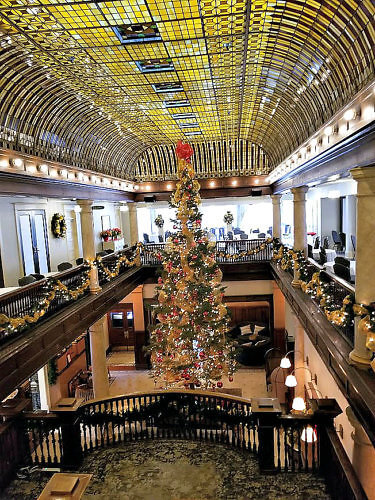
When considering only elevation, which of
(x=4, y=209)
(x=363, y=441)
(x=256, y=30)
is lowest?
(x=363, y=441)

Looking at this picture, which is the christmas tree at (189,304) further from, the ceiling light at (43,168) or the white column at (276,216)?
the white column at (276,216)

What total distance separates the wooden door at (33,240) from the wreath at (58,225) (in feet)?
1.67

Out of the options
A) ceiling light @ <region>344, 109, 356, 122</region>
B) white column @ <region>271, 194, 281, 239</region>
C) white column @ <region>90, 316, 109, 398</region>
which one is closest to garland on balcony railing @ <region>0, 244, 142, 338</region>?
white column @ <region>90, 316, 109, 398</region>

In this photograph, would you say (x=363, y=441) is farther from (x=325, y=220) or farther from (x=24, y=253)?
(x=325, y=220)

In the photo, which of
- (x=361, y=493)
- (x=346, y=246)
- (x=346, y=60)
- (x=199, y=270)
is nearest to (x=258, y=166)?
(x=346, y=246)

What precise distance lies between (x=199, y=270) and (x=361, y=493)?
5.67 m

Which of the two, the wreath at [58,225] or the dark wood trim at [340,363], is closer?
the dark wood trim at [340,363]

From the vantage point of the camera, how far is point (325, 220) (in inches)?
758

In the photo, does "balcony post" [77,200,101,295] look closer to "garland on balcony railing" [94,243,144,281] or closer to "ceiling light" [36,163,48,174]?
"garland on balcony railing" [94,243,144,281]

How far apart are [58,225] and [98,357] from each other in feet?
17.2

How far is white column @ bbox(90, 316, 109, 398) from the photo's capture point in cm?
1059

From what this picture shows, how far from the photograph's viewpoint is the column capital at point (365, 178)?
4.70 m

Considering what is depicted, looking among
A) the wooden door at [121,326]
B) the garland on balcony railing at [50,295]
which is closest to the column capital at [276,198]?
the garland on balcony railing at [50,295]

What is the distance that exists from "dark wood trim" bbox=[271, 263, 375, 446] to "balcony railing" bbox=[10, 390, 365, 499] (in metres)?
0.48
